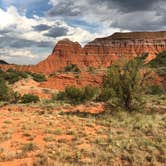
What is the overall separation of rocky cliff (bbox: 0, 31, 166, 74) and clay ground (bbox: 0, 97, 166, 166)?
94.7 metres

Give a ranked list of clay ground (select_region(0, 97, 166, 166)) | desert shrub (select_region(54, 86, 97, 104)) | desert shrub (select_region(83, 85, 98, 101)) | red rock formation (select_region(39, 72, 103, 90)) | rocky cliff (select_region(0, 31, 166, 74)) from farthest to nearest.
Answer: rocky cliff (select_region(0, 31, 166, 74)) < red rock formation (select_region(39, 72, 103, 90)) < desert shrub (select_region(83, 85, 98, 101)) < desert shrub (select_region(54, 86, 97, 104)) < clay ground (select_region(0, 97, 166, 166))

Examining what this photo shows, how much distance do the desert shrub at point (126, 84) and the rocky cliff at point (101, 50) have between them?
90.2m

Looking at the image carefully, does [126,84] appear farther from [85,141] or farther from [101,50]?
[101,50]

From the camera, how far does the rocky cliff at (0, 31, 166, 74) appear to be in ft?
369

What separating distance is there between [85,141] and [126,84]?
7.72m

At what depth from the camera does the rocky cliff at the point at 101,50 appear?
112562 mm

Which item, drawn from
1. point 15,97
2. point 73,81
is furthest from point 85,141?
point 73,81

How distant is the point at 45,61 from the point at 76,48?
13.1 m

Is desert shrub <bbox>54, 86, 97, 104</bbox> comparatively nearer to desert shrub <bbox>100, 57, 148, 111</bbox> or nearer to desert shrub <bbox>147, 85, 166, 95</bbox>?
desert shrub <bbox>147, 85, 166, 95</bbox>

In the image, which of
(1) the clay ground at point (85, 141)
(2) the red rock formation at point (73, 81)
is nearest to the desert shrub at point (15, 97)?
(1) the clay ground at point (85, 141)

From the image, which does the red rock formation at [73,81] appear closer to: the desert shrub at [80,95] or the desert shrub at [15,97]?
the desert shrub at [15,97]

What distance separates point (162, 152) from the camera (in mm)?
10211

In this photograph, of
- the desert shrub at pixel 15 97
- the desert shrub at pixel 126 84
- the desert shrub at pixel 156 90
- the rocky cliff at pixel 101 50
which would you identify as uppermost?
the rocky cliff at pixel 101 50

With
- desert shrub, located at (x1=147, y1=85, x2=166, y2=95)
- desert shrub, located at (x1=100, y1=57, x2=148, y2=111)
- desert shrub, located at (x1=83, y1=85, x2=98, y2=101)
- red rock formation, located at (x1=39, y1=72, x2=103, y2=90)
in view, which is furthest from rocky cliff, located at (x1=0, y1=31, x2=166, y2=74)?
desert shrub, located at (x1=100, y1=57, x2=148, y2=111)
